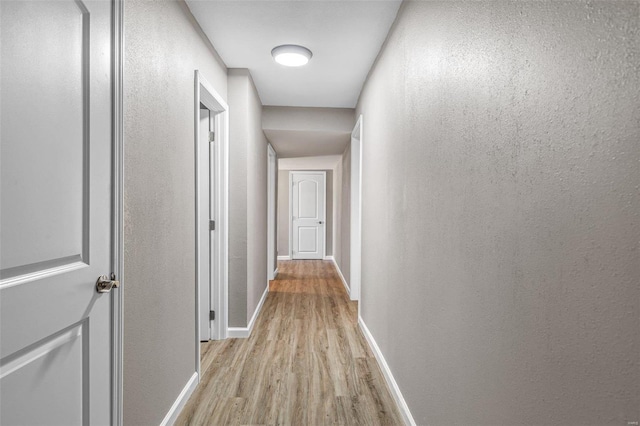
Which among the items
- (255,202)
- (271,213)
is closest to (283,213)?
(271,213)

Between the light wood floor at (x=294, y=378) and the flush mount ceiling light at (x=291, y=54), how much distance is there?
2255mm

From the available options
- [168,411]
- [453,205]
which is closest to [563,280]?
[453,205]

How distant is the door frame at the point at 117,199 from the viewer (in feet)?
4.01

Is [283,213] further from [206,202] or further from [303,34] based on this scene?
[303,34]

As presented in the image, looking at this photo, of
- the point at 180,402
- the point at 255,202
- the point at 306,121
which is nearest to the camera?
the point at 180,402

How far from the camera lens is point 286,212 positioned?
26.6 feet

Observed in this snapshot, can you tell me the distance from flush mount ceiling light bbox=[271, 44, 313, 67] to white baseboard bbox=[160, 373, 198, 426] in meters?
2.28

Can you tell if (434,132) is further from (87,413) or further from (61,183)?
(87,413)

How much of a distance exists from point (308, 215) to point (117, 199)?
672 cm

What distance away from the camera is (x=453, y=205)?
4.24ft

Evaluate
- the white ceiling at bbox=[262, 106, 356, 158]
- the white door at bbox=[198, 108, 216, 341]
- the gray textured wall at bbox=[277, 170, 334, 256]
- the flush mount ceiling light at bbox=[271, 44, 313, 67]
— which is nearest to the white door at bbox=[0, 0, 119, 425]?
the flush mount ceiling light at bbox=[271, 44, 313, 67]

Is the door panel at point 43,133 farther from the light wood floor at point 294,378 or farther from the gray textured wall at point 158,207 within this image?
the light wood floor at point 294,378

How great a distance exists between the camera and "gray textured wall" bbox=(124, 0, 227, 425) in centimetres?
144

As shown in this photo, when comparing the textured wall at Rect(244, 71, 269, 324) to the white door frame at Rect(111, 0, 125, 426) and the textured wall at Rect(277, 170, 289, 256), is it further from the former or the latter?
the textured wall at Rect(277, 170, 289, 256)
